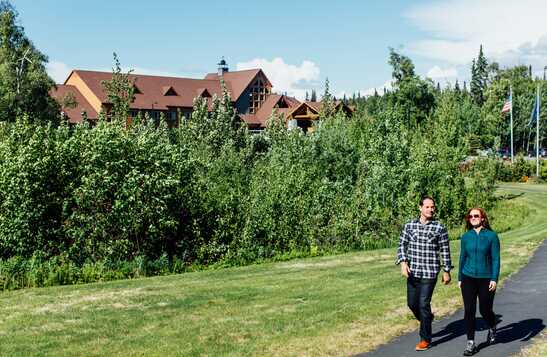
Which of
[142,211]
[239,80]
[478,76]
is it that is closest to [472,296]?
[142,211]

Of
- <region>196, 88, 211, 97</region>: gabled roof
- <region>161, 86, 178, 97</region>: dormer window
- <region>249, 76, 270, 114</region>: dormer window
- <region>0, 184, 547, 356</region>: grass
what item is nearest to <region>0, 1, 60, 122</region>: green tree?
<region>161, 86, 178, 97</region>: dormer window

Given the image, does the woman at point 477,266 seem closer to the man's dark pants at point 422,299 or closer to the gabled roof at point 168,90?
the man's dark pants at point 422,299

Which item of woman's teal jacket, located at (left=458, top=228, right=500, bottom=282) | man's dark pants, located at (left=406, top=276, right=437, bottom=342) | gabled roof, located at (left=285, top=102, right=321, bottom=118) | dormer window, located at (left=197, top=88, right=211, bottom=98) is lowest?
man's dark pants, located at (left=406, top=276, right=437, bottom=342)

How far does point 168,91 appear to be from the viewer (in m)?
73.7

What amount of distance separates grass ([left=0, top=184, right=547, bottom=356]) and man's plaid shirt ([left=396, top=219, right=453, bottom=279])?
134 centimetres

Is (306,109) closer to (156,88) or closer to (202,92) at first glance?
(202,92)

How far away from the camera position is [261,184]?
22875 millimetres

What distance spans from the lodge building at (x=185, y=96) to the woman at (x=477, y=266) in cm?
5745

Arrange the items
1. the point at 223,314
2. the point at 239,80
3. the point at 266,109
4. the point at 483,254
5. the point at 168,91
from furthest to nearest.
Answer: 1. the point at 239,80
2. the point at 266,109
3. the point at 168,91
4. the point at 223,314
5. the point at 483,254

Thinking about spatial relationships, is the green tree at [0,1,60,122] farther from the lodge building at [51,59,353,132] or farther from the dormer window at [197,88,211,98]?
the dormer window at [197,88,211,98]

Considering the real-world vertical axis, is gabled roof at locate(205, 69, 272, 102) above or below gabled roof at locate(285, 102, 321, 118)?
above

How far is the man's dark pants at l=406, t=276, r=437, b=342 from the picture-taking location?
8.03 m

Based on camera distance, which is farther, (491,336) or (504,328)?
(504,328)

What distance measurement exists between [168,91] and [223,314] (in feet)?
215
